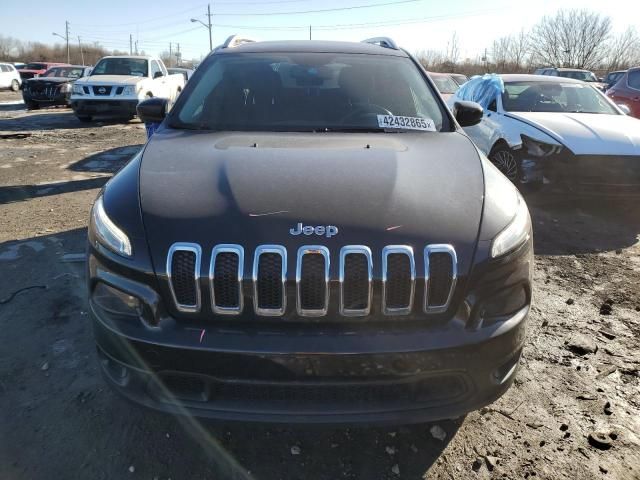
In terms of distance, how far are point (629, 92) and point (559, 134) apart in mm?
6742

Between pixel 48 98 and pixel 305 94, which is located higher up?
pixel 305 94

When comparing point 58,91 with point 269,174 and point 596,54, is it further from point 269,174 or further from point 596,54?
point 596,54

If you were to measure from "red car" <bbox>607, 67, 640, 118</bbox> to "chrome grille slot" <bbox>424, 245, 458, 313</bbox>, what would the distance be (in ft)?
35.2

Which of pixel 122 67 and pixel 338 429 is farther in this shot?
pixel 122 67

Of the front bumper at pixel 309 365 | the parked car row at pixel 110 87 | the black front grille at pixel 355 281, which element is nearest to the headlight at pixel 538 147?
the front bumper at pixel 309 365

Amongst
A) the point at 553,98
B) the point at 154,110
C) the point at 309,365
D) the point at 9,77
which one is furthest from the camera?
the point at 9,77

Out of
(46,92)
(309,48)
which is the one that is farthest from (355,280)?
(46,92)

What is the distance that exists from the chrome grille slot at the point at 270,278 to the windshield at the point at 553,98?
579 centimetres

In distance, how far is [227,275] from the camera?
173cm

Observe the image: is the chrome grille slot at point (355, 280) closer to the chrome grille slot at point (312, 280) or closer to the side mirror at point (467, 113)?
the chrome grille slot at point (312, 280)

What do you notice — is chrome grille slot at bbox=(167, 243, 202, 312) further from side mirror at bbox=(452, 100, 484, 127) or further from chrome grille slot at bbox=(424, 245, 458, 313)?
side mirror at bbox=(452, 100, 484, 127)

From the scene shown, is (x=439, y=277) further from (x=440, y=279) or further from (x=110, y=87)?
(x=110, y=87)

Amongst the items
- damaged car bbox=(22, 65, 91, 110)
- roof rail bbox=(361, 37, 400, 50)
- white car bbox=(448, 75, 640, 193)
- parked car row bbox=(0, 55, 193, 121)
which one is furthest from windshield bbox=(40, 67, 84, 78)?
roof rail bbox=(361, 37, 400, 50)

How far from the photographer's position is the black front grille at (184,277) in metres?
1.75
